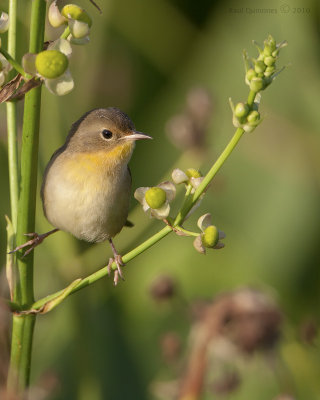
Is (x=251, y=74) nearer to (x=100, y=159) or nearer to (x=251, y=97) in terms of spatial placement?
(x=251, y=97)

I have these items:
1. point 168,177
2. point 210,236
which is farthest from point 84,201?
point 210,236

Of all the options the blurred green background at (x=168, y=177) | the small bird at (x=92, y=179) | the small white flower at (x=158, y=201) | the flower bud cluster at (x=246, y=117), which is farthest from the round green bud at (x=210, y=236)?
the blurred green background at (x=168, y=177)

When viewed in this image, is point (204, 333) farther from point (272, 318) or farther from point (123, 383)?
point (123, 383)

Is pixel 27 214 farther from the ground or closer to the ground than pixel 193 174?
closer to the ground

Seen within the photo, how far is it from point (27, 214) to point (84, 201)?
955mm

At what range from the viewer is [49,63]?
1.72 meters

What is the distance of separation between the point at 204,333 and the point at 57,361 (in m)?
2.05

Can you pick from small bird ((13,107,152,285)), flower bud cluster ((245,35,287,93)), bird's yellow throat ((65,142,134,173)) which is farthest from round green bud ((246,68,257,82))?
bird's yellow throat ((65,142,134,173))

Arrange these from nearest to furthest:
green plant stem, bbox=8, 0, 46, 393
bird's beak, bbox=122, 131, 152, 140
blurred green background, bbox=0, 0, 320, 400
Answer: green plant stem, bbox=8, 0, 46, 393
bird's beak, bbox=122, 131, 152, 140
blurred green background, bbox=0, 0, 320, 400

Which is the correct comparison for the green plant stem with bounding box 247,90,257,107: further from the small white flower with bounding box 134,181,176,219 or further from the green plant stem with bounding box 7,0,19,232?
the green plant stem with bounding box 7,0,19,232

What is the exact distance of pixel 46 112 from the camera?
3420mm

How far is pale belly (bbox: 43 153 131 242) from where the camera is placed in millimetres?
2814

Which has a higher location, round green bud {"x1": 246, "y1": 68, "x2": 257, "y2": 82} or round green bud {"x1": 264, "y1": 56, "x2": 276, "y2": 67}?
round green bud {"x1": 264, "y1": 56, "x2": 276, "y2": 67}

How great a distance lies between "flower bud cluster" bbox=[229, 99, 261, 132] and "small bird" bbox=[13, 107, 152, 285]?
3.79 feet
